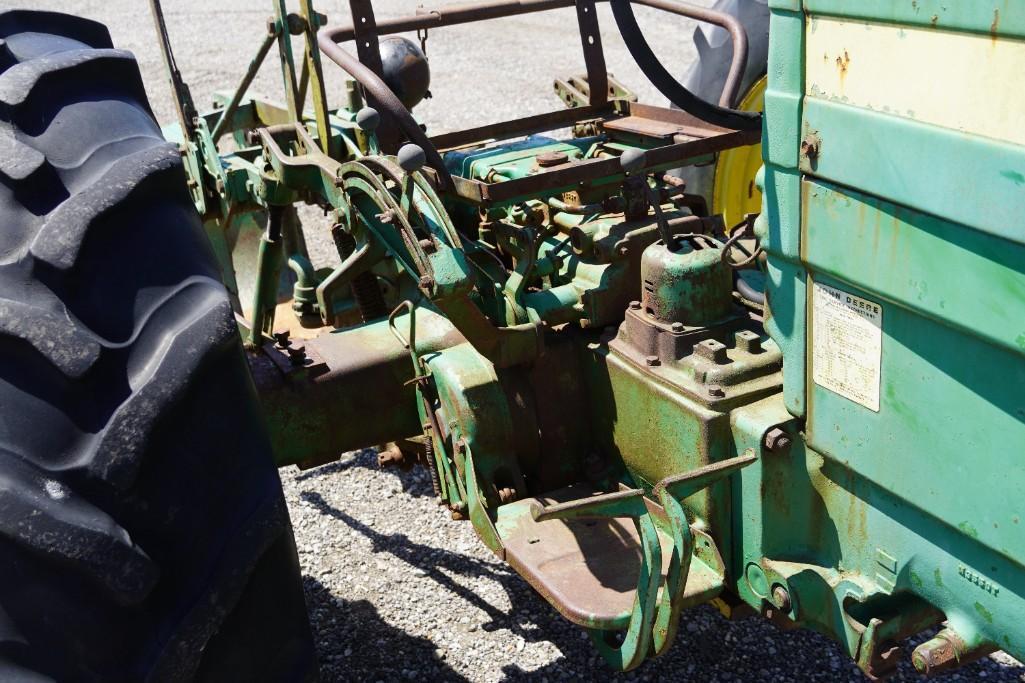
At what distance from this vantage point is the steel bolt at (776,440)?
1.79 m

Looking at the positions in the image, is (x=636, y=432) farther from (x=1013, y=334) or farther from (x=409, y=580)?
(x=409, y=580)

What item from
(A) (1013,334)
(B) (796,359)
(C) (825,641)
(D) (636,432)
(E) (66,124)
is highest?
(E) (66,124)

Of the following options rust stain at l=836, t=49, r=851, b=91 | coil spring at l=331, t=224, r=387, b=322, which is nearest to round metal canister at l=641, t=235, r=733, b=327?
rust stain at l=836, t=49, r=851, b=91

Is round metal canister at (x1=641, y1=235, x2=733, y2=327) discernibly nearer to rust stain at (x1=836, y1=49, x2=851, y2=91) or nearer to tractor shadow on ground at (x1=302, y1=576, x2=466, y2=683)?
rust stain at (x1=836, y1=49, x2=851, y2=91)

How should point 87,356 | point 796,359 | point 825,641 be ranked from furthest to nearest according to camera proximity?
point 825,641, point 796,359, point 87,356

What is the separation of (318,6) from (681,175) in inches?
321

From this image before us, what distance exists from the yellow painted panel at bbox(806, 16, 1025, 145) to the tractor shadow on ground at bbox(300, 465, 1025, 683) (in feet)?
4.87

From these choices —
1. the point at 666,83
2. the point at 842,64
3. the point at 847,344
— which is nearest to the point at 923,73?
the point at 842,64

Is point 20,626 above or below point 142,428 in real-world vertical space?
below

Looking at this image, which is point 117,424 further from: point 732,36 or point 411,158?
point 732,36

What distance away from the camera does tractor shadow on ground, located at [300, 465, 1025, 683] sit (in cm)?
253

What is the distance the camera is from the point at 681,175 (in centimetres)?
346

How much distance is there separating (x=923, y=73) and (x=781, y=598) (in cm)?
90

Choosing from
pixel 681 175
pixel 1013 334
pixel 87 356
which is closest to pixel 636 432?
pixel 1013 334
